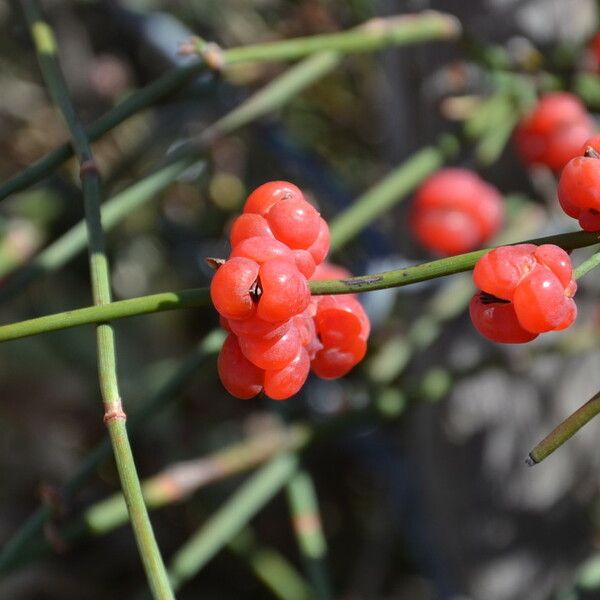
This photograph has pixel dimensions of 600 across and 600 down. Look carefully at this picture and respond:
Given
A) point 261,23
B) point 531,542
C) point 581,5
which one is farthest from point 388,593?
point 261,23

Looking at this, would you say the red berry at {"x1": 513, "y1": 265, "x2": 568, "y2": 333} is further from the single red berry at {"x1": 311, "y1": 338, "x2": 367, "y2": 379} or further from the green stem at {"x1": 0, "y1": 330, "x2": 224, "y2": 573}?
the green stem at {"x1": 0, "y1": 330, "x2": 224, "y2": 573}

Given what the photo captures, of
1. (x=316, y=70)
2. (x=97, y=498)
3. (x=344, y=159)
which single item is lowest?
(x=97, y=498)

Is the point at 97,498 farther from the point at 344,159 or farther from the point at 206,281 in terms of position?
the point at 344,159

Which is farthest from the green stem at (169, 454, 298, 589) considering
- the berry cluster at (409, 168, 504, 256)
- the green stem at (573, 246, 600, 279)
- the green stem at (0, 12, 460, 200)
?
the green stem at (573, 246, 600, 279)

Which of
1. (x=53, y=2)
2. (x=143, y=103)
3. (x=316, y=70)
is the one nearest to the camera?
(x=143, y=103)

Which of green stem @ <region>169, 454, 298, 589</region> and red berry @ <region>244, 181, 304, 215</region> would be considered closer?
red berry @ <region>244, 181, 304, 215</region>

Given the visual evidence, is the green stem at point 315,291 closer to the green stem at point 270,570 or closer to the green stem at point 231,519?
the green stem at point 231,519

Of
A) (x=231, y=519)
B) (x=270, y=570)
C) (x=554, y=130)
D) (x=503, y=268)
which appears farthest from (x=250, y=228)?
(x=270, y=570)

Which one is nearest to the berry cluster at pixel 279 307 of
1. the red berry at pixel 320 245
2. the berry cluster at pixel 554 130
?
the red berry at pixel 320 245
